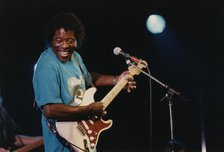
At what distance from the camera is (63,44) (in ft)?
7.82

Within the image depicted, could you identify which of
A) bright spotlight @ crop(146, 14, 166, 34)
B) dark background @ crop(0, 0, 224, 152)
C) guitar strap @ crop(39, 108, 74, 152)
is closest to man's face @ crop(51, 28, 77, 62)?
guitar strap @ crop(39, 108, 74, 152)

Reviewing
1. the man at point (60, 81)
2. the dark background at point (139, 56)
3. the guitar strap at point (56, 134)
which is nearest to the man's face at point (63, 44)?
the man at point (60, 81)

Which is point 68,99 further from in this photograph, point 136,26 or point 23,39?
point 136,26

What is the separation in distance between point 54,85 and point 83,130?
1.12 ft

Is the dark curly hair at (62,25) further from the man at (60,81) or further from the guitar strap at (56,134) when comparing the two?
the guitar strap at (56,134)

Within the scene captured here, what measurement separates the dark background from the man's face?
1.57 meters

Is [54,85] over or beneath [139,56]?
beneath

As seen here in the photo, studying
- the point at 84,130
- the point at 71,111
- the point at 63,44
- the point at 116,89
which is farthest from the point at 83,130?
the point at 63,44

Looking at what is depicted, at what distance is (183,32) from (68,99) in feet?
7.60

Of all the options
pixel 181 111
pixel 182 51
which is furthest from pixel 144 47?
pixel 181 111

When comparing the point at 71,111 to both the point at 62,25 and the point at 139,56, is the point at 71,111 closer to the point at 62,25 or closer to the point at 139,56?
the point at 62,25

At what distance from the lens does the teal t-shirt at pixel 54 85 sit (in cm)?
220

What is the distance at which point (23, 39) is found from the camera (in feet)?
13.0

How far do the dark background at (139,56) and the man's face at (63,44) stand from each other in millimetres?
1572
